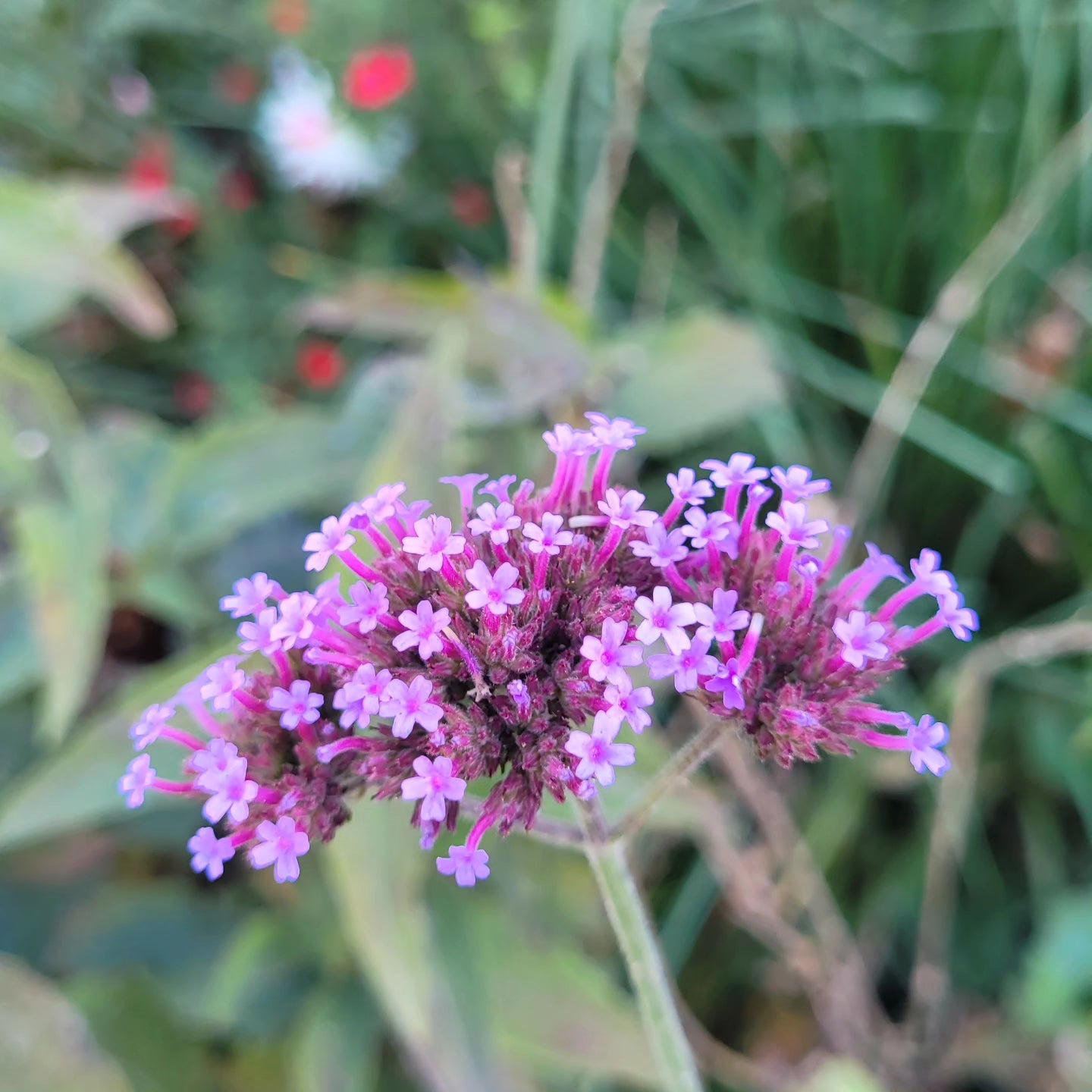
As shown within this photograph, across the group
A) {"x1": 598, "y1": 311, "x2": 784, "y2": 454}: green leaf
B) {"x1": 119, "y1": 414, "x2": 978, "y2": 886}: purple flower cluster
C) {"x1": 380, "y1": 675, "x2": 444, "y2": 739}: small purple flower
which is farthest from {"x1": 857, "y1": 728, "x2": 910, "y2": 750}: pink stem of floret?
{"x1": 598, "y1": 311, "x2": 784, "y2": 454}: green leaf

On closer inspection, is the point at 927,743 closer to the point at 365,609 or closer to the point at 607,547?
the point at 607,547

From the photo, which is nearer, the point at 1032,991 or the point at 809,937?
the point at 1032,991

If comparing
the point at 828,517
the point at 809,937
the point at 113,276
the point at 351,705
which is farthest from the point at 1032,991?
the point at 113,276

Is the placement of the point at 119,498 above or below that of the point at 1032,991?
above

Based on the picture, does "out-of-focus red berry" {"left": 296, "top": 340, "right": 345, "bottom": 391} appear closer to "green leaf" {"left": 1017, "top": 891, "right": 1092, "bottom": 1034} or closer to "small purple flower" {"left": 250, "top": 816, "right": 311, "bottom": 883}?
"small purple flower" {"left": 250, "top": 816, "right": 311, "bottom": 883}

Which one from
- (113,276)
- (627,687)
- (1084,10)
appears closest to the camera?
(627,687)

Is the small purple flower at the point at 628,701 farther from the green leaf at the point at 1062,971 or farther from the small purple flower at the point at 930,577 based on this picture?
the green leaf at the point at 1062,971

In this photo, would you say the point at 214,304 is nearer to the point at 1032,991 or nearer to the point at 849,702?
the point at 849,702
